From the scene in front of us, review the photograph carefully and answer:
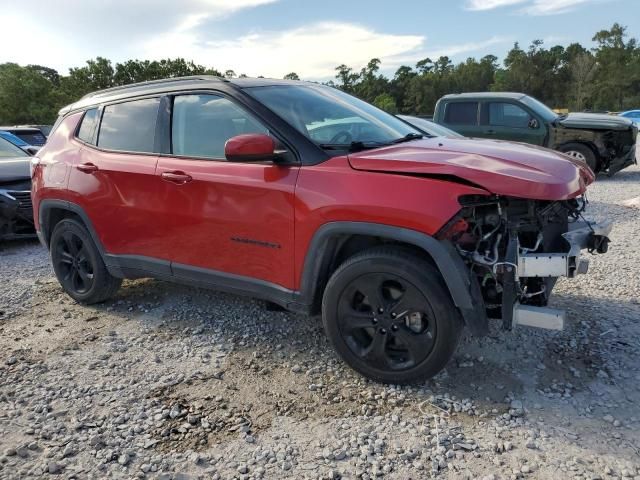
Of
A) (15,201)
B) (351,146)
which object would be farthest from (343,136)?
(15,201)

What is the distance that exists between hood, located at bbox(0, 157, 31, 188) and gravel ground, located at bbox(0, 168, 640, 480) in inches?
140

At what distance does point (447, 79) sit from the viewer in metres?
67.4

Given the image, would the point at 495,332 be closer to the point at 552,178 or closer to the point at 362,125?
the point at 552,178

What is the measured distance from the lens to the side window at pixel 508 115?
1016 cm

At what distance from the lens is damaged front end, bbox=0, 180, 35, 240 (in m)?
6.56

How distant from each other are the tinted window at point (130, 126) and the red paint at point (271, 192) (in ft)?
0.36

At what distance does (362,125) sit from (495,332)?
67.8 inches

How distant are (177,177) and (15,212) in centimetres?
424

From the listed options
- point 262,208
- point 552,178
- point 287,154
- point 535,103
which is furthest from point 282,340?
point 535,103

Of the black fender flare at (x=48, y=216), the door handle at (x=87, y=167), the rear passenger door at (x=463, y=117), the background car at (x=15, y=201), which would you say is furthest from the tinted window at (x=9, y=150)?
the rear passenger door at (x=463, y=117)

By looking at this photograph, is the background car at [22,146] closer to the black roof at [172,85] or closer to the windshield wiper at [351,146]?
the black roof at [172,85]

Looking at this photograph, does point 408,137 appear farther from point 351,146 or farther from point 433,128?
point 433,128

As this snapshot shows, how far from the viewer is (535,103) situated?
10.6 m

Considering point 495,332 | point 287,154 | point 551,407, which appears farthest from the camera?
point 495,332
